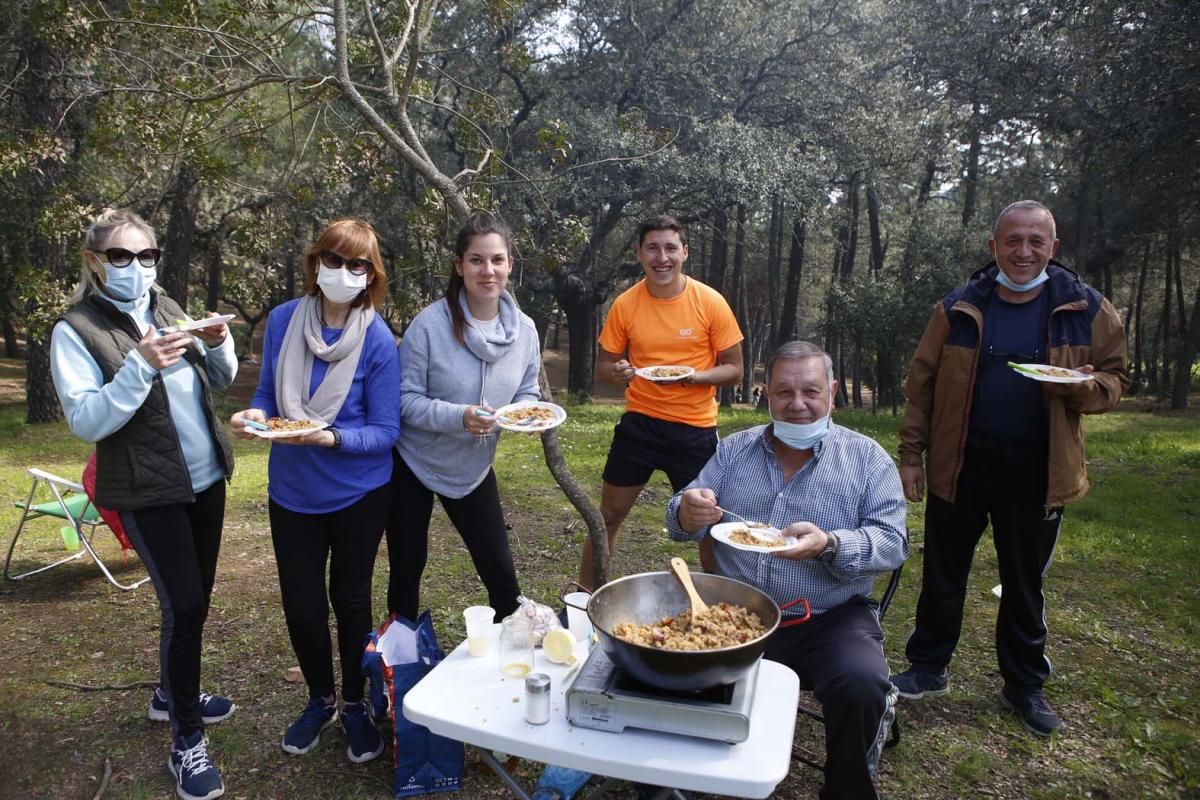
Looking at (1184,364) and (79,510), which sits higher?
(1184,364)

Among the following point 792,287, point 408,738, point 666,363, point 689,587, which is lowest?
point 408,738

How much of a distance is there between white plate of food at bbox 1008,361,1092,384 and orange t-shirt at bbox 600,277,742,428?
53.6 inches

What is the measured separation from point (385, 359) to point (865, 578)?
1924 millimetres

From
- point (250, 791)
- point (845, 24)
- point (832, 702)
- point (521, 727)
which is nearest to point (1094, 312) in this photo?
point (832, 702)

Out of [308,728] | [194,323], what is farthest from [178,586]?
[194,323]

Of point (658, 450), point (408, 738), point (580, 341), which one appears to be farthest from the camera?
point (580, 341)

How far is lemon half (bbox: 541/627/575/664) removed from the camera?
2.30 meters

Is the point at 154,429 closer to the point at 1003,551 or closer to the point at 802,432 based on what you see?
the point at 802,432

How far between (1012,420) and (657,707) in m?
2.22

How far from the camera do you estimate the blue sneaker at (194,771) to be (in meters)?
2.82

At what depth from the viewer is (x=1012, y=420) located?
Answer: 3227mm

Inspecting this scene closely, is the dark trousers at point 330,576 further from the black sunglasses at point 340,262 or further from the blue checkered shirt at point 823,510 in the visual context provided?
the blue checkered shirt at point 823,510

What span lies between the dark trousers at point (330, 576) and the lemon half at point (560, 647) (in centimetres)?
92

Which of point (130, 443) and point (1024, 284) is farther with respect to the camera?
point (1024, 284)
